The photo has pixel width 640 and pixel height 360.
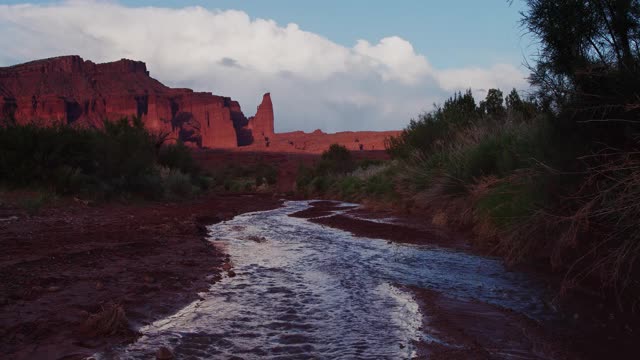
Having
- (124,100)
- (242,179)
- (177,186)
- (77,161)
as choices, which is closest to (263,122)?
(124,100)

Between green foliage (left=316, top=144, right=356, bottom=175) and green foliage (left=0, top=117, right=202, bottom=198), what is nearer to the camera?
green foliage (left=0, top=117, right=202, bottom=198)

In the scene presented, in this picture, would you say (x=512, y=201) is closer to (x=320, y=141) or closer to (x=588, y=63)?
(x=588, y=63)

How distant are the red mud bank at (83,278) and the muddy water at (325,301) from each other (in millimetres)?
349

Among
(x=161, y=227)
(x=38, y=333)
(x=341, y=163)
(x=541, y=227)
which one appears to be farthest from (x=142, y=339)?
(x=341, y=163)

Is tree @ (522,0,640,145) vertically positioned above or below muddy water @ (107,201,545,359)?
above

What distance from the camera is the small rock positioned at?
13.0 feet

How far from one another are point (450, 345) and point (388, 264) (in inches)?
166

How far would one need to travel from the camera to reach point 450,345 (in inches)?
177

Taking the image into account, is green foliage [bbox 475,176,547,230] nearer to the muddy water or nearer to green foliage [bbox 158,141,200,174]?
the muddy water

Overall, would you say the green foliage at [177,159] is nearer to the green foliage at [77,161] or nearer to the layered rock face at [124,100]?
the green foliage at [77,161]

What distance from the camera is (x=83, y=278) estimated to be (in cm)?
623

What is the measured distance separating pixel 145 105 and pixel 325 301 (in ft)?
431

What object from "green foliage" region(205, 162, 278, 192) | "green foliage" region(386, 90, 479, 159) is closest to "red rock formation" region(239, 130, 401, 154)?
"green foliage" region(205, 162, 278, 192)

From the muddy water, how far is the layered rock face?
103641mm
